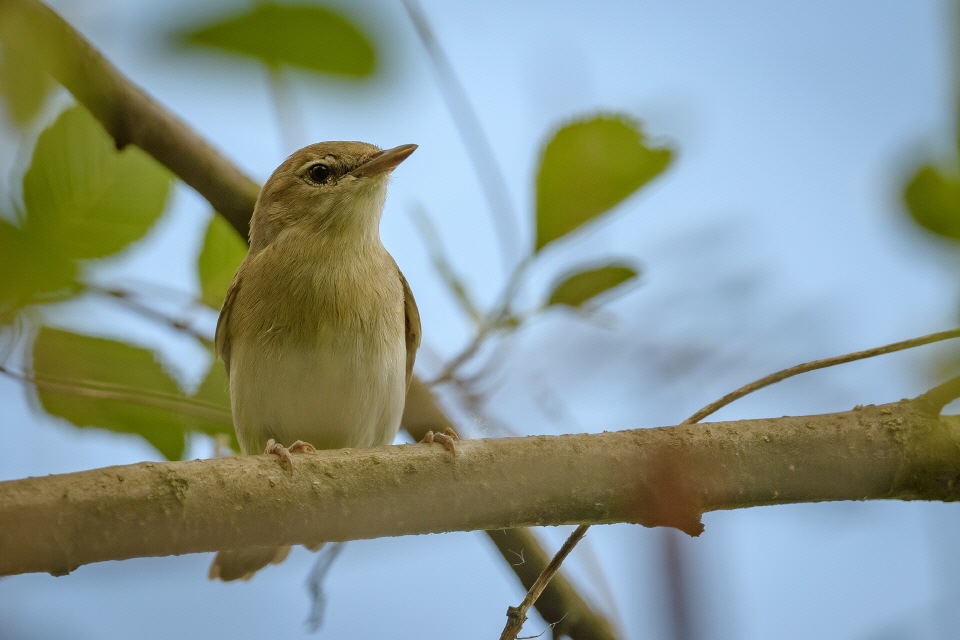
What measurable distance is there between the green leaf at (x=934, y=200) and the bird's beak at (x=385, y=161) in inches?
120

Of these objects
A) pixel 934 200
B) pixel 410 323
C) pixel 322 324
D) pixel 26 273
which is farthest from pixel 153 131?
pixel 934 200

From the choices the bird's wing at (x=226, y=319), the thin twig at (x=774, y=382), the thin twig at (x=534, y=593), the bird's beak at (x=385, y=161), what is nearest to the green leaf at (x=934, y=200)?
the thin twig at (x=774, y=382)

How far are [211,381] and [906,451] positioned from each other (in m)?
2.08

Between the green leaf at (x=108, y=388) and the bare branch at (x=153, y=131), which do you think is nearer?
the green leaf at (x=108, y=388)

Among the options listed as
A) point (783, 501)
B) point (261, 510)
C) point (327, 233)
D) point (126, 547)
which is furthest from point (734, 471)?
point (327, 233)

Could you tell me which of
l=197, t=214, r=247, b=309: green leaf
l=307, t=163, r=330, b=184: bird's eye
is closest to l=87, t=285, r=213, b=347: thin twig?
l=197, t=214, r=247, b=309: green leaf

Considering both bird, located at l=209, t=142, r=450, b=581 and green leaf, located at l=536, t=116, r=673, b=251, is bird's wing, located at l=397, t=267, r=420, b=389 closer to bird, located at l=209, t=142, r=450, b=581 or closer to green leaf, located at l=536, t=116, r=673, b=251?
bird, located at l=209, t=142, r=450, b=581

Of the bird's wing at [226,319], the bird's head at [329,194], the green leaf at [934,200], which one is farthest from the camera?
the bird's head at [329,194]

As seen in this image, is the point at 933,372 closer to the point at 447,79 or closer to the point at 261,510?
the point at 447,79

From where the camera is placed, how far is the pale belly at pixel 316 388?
12.4ft

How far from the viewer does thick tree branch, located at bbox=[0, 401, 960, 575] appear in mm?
2311

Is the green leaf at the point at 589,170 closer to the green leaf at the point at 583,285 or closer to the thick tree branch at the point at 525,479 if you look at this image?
the green leaf at the point at 583,285

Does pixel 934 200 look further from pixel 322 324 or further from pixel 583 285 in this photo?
pixel 322 324

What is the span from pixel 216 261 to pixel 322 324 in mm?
828
